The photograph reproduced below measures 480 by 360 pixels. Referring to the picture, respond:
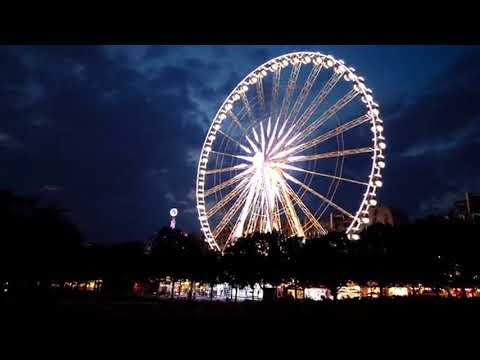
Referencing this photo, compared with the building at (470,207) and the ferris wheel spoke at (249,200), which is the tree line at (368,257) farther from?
the building at (470,207)

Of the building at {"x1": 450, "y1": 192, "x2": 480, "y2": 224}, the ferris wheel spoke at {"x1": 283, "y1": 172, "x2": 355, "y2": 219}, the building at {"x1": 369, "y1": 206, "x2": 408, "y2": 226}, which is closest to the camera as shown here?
the ferris wheel spoke at {"x1": 283, "y1": 172, "x2": 355, "y2": 219}

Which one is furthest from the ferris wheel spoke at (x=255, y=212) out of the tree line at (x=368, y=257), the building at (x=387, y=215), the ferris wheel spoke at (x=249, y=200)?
the building at (x=387, y=215)

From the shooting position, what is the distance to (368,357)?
6.88m

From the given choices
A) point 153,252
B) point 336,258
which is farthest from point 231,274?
point 153,252

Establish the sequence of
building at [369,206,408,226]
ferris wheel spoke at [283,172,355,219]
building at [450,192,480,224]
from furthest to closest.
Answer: building at [450,192,480,224], building at [369,206,408,226], ferris wheel spoke at [283,172,355,219]

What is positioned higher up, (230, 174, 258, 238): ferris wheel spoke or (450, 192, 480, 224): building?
(450, 192, 480, 224): building

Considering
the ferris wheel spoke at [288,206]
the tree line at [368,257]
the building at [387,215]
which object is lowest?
the tree line at [368,257]

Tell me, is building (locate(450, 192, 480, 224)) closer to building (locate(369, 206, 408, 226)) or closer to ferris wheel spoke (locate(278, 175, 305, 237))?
building (locate(369, 206, 408, 226))

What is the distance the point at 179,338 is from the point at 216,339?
2.03 feet

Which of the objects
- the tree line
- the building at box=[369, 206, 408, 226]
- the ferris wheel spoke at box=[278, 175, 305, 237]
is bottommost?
the tree line

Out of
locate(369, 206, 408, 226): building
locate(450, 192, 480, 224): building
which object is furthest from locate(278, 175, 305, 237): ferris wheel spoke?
locate(450, 192, 480, 224): building

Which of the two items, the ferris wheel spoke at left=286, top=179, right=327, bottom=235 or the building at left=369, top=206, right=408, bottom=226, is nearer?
the ferris wheel spoke at left=286, top=179, right=327, bottom=235

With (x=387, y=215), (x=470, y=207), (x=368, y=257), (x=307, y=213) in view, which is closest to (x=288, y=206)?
(x=307, y=213)

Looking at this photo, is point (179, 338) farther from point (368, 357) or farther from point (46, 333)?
point (368, 357)
